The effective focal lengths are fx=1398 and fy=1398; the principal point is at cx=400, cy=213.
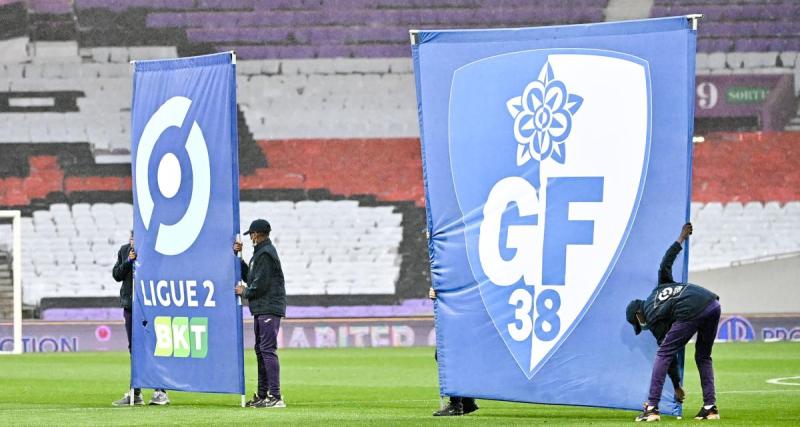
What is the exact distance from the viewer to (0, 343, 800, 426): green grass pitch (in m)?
12.3

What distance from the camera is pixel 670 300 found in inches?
454

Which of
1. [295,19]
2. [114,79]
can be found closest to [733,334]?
[295,19]

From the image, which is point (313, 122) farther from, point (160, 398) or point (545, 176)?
point (545, 176)

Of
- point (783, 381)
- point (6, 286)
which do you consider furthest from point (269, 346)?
point (6, 286)

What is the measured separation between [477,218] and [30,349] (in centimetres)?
2139

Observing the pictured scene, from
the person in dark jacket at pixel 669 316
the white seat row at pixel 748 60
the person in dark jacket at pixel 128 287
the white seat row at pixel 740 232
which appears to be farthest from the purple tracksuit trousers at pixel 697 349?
the white seat row at pixel 748 60

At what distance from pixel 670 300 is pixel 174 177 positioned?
5.32 metres

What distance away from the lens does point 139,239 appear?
14.5 m

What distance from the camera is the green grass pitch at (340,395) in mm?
12273

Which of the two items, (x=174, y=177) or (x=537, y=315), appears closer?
(x=537, y=315)

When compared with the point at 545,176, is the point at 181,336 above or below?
below

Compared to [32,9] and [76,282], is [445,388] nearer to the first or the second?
[76,282]

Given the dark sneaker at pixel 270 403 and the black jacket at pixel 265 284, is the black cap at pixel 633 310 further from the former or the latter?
the dark sneaker at pixel 270 403

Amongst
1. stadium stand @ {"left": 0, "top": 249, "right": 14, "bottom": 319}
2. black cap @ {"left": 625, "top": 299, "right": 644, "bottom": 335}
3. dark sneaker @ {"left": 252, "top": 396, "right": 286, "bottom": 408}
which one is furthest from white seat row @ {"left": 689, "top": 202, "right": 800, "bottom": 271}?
black cap @ {"left": 625, "top": 299, "right": 644, "bottom": 335}
